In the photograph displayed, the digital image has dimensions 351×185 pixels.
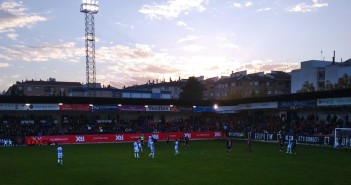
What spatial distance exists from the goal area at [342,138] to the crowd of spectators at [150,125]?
4543 mm

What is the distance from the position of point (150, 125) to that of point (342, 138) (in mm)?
33955

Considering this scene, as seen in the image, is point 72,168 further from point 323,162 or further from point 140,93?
point 140,93

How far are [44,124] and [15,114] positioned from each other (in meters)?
6.24

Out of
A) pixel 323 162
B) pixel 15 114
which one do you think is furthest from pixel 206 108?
pixel 323 162

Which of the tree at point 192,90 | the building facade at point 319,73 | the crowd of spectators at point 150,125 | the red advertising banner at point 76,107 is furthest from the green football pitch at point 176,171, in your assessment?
the tree at point 192,90

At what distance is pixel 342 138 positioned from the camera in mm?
44688

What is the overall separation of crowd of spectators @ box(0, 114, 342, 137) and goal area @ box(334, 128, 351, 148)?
4543mm

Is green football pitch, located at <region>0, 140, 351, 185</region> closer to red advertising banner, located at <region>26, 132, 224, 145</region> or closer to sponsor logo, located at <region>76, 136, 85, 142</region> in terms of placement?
red advertising banner, located at <region>26, 132, 224, 145</region>

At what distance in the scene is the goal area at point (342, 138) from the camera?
44.0 meters

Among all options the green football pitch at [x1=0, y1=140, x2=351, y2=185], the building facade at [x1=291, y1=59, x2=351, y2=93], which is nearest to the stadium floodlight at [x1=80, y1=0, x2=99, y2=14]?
the green football pitch at [x1=0, y1=140, x2=351, y2=185]

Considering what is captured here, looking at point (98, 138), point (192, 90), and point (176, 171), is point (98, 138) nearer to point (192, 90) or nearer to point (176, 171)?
point (176, 171)

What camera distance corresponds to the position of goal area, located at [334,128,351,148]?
44.0 m

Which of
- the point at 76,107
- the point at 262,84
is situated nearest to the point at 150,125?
the point at 76,107

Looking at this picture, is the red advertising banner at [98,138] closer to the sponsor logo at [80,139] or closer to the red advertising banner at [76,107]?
the sponsor logo at [80,139]
